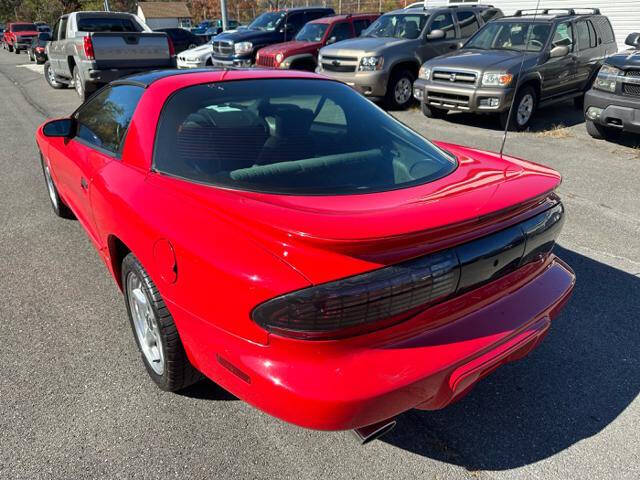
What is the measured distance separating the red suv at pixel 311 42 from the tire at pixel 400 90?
263cm

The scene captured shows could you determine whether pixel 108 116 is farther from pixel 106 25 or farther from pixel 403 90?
pixel 106 25

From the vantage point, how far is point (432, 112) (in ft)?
32.3

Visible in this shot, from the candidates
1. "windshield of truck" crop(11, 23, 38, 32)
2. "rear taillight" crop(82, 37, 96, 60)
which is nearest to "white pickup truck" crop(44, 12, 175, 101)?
"rear taillight" crop(82, 37, 96, 60)

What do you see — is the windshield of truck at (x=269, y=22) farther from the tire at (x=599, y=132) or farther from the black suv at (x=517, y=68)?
the tire at (x=599, y=132)

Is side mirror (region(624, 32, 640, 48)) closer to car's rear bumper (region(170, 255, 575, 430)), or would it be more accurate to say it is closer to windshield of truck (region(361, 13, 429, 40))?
windshield of truck (region(361, 13, 429, 40))

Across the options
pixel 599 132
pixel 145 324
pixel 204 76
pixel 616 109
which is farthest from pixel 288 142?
pixel 599 132

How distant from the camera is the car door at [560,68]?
872 cm

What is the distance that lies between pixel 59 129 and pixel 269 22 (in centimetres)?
1274

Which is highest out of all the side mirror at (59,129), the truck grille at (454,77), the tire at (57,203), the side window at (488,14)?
the side window at (488,14)

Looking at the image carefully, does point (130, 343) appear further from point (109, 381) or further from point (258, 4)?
point (258, 4)

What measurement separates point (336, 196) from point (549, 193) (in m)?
1.03

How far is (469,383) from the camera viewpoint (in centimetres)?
195

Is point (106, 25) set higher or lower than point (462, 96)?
higher

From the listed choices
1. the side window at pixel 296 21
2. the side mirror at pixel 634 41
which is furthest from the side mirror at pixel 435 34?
the side window at pixel 296 21
